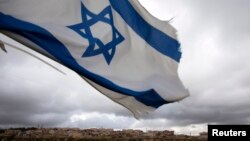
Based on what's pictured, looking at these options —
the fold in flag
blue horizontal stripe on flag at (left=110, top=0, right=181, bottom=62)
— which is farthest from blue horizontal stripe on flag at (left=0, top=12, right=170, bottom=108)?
blue horizontal stripe on flag at (left=110, top=0, right=181, bottom=62)

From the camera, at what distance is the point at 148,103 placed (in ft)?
25.0

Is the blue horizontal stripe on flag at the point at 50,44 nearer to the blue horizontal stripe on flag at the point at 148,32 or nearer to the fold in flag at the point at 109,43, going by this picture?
the fold in flag at the point at 109,43

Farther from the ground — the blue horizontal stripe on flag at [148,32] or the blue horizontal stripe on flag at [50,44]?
the blue horizontal stripe on flag at [148,32]

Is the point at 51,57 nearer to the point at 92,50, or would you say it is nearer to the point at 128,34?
the point at 92,50

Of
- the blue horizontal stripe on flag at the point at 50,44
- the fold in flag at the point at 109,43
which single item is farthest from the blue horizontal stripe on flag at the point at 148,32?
the blue horizontal stripe on flag at the point at 50,44

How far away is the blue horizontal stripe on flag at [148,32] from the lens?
725cm

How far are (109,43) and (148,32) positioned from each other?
1.47m

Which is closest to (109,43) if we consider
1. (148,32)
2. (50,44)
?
(50,44)

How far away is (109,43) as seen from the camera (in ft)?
21.8

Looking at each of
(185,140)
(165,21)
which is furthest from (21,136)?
(165,21)

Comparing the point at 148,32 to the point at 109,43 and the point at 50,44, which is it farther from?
the point at 50,44

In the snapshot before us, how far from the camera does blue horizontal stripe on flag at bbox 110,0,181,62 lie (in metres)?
7.25

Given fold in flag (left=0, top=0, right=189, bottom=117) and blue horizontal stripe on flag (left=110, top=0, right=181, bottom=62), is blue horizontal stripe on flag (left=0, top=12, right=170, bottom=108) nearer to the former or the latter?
fold in flag (left=0, top=0, right=189, bottom=117)

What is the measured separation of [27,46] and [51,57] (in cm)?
39
